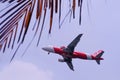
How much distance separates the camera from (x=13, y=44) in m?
0.87

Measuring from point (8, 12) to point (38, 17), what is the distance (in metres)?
0.06

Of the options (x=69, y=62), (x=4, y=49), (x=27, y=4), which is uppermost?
(x=27, y=4)

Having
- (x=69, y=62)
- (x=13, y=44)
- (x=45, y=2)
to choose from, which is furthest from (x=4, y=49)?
(x=69, y=62)

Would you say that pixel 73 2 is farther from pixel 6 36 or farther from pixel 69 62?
pixel 69 62

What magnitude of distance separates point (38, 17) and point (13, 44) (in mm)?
96

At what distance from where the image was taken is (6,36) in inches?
33.3

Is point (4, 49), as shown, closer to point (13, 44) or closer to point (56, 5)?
point (13, 44)

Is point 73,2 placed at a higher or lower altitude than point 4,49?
higher

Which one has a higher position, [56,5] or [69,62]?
[56,5]

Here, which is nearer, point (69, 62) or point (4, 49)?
point (4, 49)

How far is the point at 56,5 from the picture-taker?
804 mm

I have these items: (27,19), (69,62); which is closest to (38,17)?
(27,19)

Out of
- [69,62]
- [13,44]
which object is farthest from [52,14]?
[69,62]

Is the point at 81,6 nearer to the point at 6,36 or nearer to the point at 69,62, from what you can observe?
the point at 6,36
